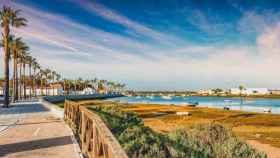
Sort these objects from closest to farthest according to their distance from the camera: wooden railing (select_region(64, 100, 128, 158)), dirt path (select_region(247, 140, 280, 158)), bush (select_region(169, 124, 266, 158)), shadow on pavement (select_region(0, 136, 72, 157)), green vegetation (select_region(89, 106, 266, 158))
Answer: wooden railing (select_region(64, 100, 128, 158))
green vegetation (select_region(89, 106, 266, 158))
bush (select_region(169, 124, 266, 158))
shadow on pavement (select_region(0, 136, 72, 157))
dirt path (select_region(247, 140, 280, 158))

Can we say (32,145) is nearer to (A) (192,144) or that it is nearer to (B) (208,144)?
(A) (192,144)

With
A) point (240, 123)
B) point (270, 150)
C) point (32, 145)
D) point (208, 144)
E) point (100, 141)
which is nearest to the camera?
point (100, 141)

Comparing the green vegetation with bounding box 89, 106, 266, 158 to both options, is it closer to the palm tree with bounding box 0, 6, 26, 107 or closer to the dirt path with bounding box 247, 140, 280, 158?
the dirt path with bounding box 247, 140, 280, 158

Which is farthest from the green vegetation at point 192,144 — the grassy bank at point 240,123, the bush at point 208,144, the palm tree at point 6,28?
the palm tree at point 6,28

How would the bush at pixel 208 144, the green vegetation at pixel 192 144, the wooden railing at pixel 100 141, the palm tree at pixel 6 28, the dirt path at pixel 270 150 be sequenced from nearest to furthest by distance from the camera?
the wooden railing at pixel 100 141 < the green vegetation at pixel 192 144 < the bush at pixel 208 144 < the dirt path at pixel 270 150 < the palm tree at pixel 6 28

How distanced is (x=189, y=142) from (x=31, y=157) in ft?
17.2

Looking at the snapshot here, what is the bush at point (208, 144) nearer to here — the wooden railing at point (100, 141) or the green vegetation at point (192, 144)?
the green vegetation at point (192, 144)

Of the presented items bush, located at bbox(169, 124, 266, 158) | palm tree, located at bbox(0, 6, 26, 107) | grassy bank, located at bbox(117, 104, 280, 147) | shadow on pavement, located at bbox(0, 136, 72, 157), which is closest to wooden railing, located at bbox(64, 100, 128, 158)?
shadow on pavement, located at bbox(0, 136, 72, 157)

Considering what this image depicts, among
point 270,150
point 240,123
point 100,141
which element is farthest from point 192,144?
point 240,123

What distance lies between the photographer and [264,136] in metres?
27.3

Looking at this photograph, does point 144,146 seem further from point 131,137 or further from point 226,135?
point 226,135

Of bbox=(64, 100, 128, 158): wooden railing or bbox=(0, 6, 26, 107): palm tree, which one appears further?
bbox=(0, 6, 26, 107): palm tree

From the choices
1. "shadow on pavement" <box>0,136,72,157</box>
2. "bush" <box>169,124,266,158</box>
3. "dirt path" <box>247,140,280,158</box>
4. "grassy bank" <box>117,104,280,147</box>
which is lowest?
"grassy bank" <box>117,104,280,147</box>

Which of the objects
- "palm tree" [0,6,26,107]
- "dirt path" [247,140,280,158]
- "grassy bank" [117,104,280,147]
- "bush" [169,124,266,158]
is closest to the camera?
"bush" [169,124,266,158]
